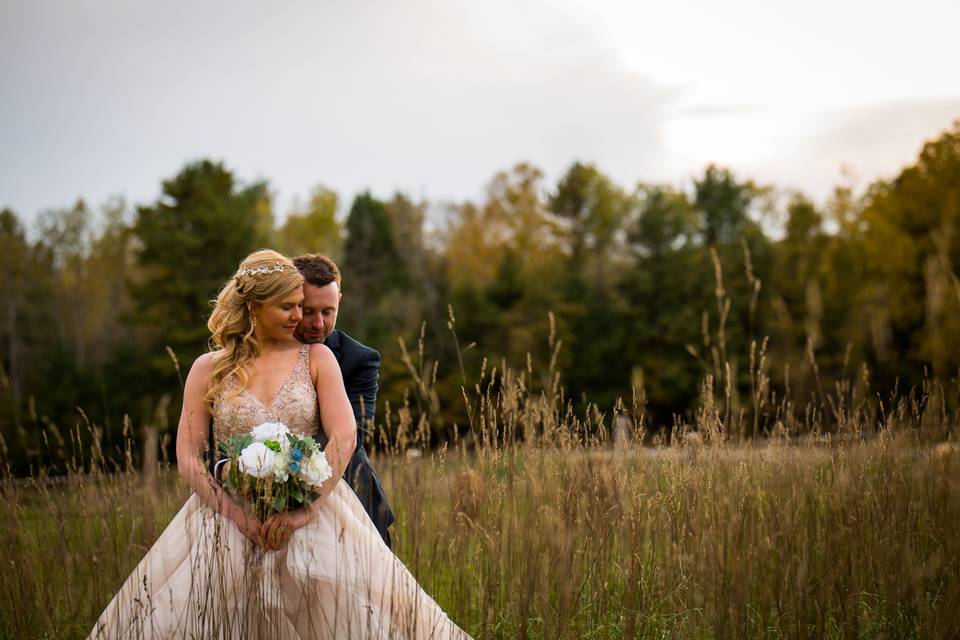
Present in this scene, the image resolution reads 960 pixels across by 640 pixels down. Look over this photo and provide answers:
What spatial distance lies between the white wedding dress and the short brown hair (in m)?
1.13

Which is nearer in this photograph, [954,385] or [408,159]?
[954,385]

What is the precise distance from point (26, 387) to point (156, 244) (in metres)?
8.17

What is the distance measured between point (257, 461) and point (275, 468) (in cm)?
8

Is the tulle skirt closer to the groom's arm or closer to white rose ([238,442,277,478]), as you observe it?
white rose ([238,442,277,478])

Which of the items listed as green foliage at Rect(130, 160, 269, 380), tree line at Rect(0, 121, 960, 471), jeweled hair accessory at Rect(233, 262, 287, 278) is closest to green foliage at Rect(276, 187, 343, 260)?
tree line at Rect(0, 121, 960, 471)

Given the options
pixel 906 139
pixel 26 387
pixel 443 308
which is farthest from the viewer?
pixel 443 308

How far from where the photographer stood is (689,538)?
3.57 meters

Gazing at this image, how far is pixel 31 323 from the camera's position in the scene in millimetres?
31891

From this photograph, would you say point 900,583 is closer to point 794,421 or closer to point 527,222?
point 794,421

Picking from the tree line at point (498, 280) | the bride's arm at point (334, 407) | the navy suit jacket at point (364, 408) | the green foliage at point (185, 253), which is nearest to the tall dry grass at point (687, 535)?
the navy suit jacket at point (364, 408)

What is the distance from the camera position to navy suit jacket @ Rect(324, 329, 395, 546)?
12.9 ft

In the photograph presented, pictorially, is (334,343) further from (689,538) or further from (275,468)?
(689,538)

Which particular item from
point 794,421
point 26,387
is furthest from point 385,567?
point 26,387

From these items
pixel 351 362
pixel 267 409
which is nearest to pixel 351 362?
pixel 351 362
